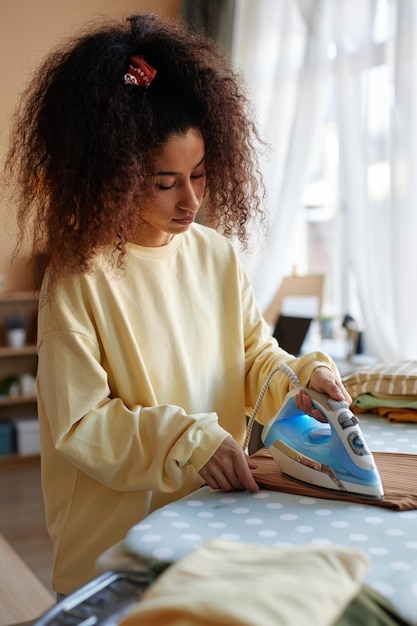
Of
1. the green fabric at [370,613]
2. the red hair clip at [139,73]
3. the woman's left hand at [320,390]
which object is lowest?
the green fabric at [370,613]

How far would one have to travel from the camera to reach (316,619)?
0.69 meters

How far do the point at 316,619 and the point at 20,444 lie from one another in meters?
3.67

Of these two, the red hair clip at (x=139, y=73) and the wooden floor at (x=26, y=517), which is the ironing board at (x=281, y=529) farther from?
the wooden floor at (x=26, y=517)

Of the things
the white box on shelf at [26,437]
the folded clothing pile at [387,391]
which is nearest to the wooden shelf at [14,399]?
the white box on shelf at [26,437]

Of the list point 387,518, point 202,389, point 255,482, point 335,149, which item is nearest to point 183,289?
point 202,389

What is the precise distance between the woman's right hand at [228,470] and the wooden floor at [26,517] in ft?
5.64

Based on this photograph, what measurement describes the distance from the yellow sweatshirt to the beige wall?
2.88 meters

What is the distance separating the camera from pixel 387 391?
162 cm

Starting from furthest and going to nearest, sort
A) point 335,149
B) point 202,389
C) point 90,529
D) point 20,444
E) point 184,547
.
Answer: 1. point 20,444
2. point 335,149
3. point 202,389
4. point 90,529
5. point 184,547

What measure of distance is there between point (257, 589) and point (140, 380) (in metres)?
0.59

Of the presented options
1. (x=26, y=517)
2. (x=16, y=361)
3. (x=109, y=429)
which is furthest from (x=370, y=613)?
(x=16, y=361)

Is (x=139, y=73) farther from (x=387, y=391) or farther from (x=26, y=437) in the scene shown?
(x=26, y=437)

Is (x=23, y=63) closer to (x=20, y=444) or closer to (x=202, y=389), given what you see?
(x=20, y=444)

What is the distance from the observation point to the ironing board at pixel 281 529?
896 mm
